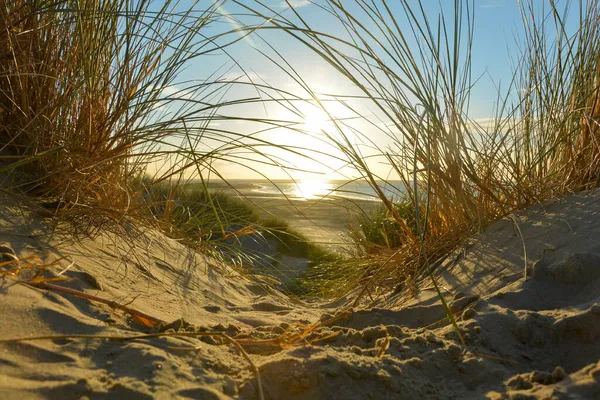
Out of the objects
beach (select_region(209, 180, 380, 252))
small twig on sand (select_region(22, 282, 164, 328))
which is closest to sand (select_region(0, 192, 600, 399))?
small twig on sand (select_region(22, 282, 164, 328))

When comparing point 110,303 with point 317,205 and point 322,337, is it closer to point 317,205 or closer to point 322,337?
point 322,337

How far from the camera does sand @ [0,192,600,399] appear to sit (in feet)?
2.83

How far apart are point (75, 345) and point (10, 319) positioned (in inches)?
5.5

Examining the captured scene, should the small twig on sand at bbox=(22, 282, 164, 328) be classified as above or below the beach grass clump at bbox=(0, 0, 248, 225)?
below

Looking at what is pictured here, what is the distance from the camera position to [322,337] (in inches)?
43.6

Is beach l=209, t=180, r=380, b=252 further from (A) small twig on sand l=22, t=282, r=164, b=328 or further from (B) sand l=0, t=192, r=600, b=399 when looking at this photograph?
(A) small twig on sand l=22, t=282, r=164, b=328

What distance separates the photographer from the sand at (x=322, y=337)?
0.86 m

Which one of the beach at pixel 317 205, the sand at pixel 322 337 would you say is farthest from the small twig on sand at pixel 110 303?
the beach at pixel 317 205

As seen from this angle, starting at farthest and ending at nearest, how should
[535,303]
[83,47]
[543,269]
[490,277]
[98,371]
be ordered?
[83,47] → [490,277] → [543,269] → [535,303] → [98,371]

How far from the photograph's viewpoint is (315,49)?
143 centimetres

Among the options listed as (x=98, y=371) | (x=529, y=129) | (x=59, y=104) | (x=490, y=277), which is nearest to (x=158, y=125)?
(x=59, y=104)

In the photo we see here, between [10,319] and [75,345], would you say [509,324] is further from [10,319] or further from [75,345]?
[10,319]

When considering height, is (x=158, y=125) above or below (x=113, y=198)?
above

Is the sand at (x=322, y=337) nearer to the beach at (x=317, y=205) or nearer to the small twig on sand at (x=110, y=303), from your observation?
the small twig on sand at (x=110, y=303)
